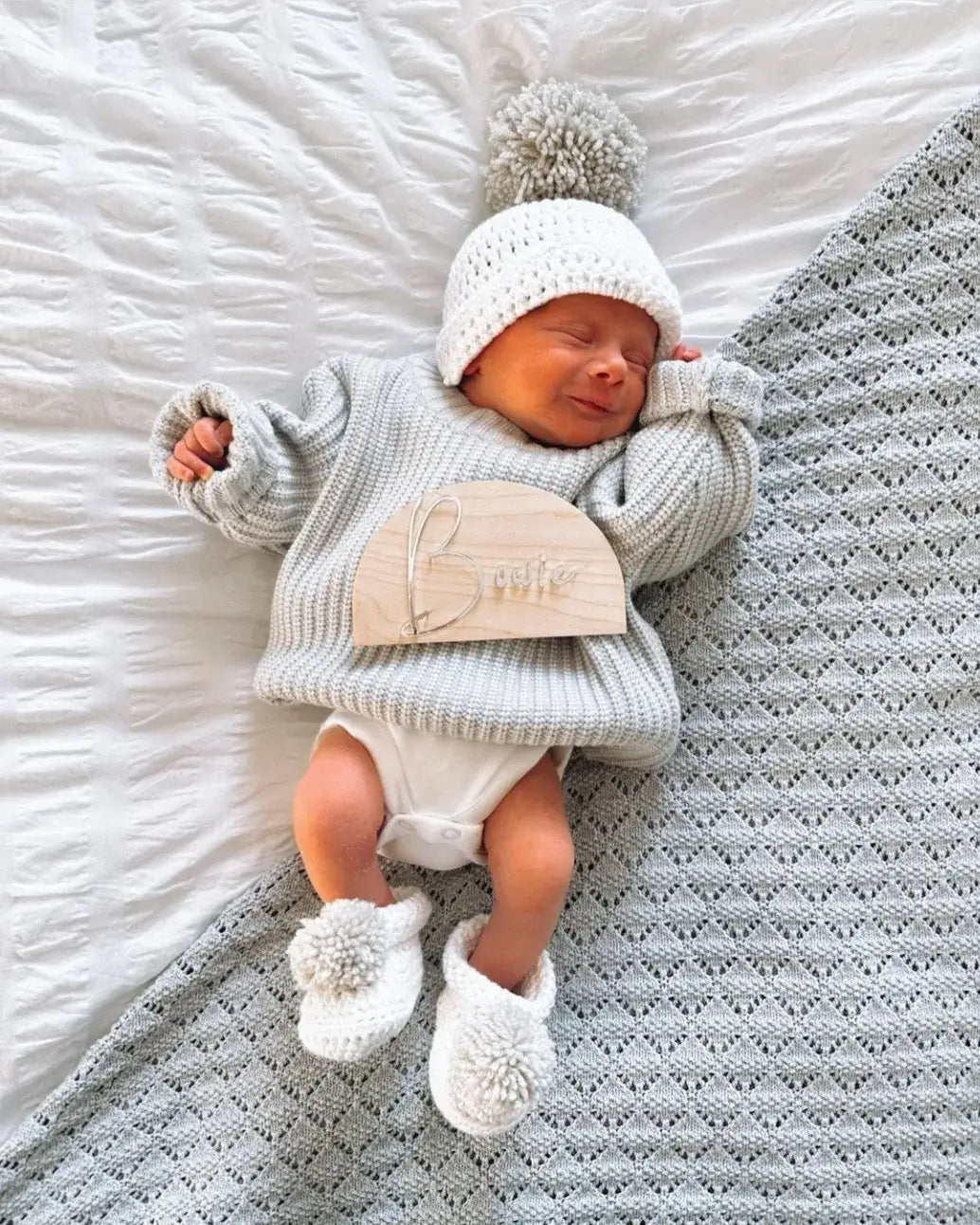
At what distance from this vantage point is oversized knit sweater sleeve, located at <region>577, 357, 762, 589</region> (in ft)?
3.14

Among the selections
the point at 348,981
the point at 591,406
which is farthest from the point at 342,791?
the point at 591,406

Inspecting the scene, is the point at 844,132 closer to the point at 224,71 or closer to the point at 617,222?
the point at 617,222

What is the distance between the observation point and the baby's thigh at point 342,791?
892mm

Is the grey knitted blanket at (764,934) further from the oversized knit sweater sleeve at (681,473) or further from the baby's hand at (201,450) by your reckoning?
the baby's hand at (201,450)

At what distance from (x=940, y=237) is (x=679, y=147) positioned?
0.28 meters

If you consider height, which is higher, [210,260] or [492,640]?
[210,260]

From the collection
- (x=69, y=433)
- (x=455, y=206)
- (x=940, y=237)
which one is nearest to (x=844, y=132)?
(x=940, y=237)

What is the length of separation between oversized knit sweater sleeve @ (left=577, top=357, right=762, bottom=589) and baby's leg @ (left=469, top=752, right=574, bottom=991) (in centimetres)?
23

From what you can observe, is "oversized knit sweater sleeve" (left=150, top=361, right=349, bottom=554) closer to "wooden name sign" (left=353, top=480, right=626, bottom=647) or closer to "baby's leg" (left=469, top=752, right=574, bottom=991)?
"wooden name sign" (left=353, top=480, right=626, bottom=647)

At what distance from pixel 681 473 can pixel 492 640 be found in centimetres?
23

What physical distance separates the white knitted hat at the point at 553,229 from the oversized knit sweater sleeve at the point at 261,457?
0.13 meters

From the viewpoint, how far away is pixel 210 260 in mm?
1029

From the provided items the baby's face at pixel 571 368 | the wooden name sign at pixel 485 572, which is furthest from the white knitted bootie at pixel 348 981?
the baby's face at pixel 571 368

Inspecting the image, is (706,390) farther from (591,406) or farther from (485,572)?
(485,572)
